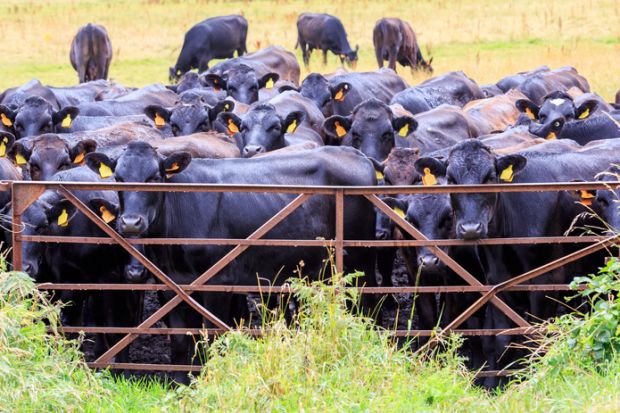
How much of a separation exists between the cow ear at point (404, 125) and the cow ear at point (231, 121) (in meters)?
1.63

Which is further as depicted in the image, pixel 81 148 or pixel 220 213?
pixel 81 148

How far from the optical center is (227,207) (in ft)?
24.6

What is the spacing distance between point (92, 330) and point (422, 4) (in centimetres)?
3339

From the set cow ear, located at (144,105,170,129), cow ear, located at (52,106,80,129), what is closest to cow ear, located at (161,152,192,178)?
cow ear, located at (144,105,170,129)

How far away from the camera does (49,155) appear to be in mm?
9141

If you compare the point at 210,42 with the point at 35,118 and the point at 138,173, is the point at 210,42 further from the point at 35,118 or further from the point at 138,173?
the point at 138,173

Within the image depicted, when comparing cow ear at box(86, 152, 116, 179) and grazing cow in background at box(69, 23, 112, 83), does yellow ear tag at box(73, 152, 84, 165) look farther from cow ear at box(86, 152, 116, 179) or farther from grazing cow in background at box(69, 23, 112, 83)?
grazing cow in background at box(69, 23, 112, 83)

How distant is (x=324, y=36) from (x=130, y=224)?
22.9 meters

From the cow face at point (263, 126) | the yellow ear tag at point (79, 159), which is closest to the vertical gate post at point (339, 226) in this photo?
the yellow ear tag at point (79, 159)

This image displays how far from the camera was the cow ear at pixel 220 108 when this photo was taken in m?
11.6

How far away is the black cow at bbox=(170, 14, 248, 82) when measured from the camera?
26.7 m

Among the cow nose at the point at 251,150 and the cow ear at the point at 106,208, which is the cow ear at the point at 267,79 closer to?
the cow nose at the point at 251,150

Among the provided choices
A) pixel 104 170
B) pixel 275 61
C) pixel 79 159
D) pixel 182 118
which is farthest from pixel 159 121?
pixel 275 61

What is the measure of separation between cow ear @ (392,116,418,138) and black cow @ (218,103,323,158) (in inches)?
37.8
